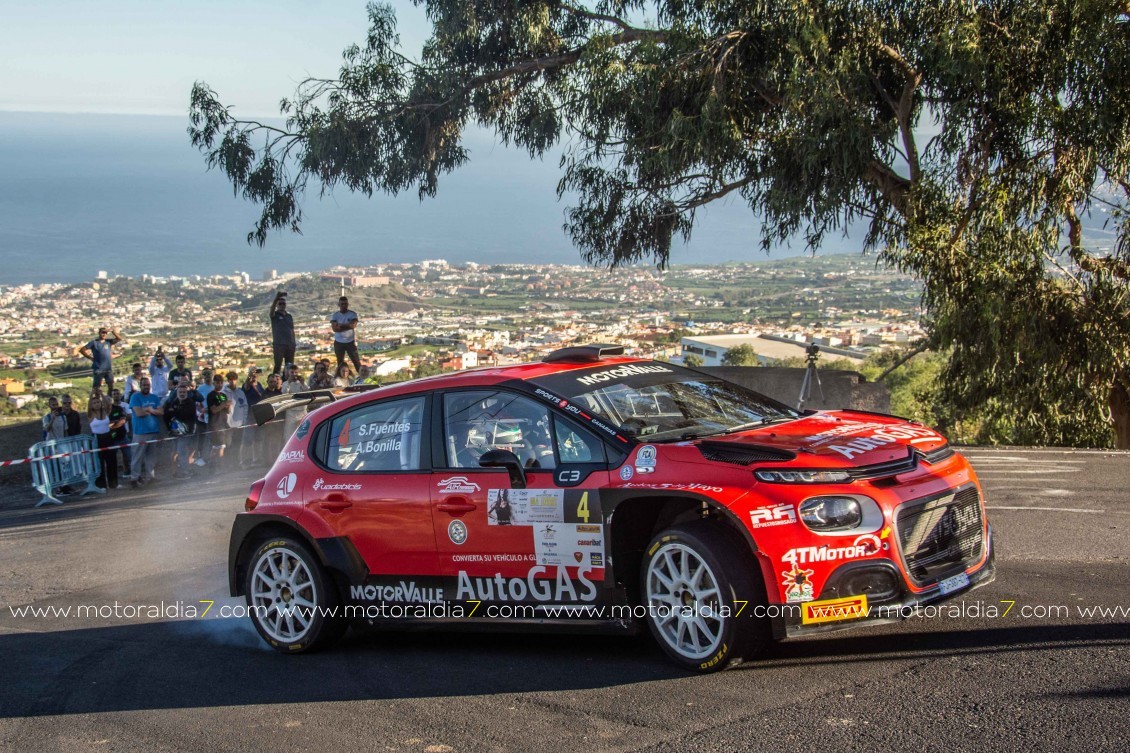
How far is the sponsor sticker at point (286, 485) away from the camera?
7.09m

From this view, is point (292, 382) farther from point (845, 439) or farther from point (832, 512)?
point (832, 512)

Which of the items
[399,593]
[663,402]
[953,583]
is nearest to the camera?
[953,583]

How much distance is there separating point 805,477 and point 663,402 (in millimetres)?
1326

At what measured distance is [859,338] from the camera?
32.8 meters

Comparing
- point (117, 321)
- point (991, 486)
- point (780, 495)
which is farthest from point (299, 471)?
point (117, 321)

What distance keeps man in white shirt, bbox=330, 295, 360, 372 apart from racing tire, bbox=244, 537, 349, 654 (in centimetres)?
1191

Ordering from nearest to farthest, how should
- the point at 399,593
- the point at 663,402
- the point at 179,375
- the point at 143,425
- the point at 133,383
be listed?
the point at 663,402, the point at 399,593, the point at 143,425, the point at 179,375, the point at 133,383

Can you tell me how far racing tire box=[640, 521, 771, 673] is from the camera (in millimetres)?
5250

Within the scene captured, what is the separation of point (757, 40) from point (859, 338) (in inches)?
689

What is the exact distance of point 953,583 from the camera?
18.0ft

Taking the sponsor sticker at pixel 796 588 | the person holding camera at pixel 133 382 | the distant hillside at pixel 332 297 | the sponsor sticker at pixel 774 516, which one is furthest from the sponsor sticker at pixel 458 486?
the distant hillside at pixel 332 297

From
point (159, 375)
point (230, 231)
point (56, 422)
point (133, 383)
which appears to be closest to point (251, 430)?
point (159, 375)

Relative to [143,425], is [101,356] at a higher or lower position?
higher

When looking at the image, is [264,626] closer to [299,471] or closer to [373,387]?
[299,471]
